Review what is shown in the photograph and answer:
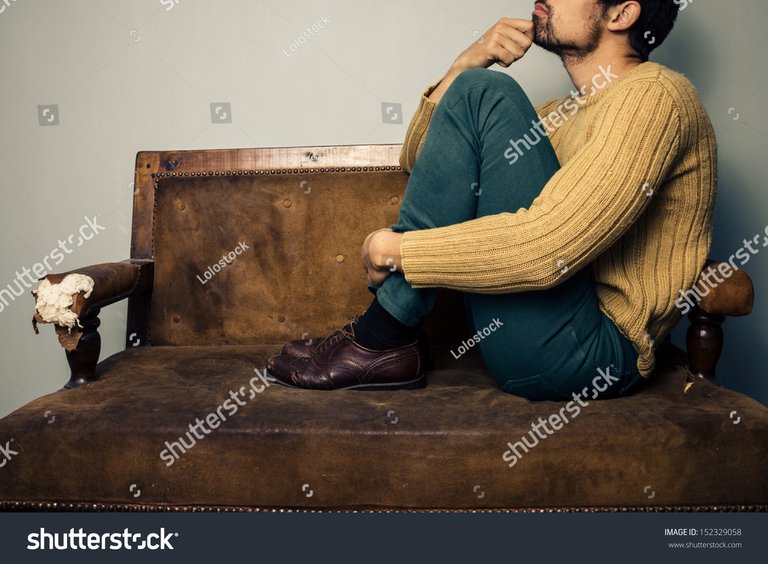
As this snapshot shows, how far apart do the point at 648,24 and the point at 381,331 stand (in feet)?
2.61

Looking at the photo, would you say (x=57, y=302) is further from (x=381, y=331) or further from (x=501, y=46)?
(x=501, y=46)

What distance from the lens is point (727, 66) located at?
75.1 inches

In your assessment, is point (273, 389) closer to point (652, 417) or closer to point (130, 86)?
point (652, 417)

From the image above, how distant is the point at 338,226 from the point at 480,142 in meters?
0.64

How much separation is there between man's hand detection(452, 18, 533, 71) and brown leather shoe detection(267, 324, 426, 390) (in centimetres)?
66

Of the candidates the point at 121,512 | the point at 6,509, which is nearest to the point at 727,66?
the point at 121,512

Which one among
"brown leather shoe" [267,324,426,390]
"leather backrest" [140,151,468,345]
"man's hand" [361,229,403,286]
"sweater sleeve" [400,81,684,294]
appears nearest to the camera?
"sweater sleeve" [400,81,684,294]

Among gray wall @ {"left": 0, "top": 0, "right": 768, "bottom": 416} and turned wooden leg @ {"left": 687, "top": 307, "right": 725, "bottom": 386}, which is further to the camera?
gray wall @ {"left": 0, "top": 0, "right": 768, "bottom": 416}

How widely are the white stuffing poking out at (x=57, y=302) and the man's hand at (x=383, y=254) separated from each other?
0.62 m

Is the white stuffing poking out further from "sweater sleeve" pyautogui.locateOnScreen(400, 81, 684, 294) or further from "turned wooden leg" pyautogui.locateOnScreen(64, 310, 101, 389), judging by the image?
"sweater sleeve" pyautogui.locateOnScreen(400, 81, 684, 294)

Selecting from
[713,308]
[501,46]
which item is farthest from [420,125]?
[713,308]

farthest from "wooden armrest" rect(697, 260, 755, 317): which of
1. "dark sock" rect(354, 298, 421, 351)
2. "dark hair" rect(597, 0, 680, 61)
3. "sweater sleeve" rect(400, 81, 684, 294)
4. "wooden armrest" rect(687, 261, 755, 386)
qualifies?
"dark sock" rect(354, 298, 421, 351)

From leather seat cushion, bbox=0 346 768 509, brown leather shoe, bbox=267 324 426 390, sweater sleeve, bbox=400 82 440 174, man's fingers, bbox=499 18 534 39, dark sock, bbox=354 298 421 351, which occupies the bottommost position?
leather seat cushion, bbox=0 346 768 509

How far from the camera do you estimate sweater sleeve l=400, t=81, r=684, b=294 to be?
1.06m
